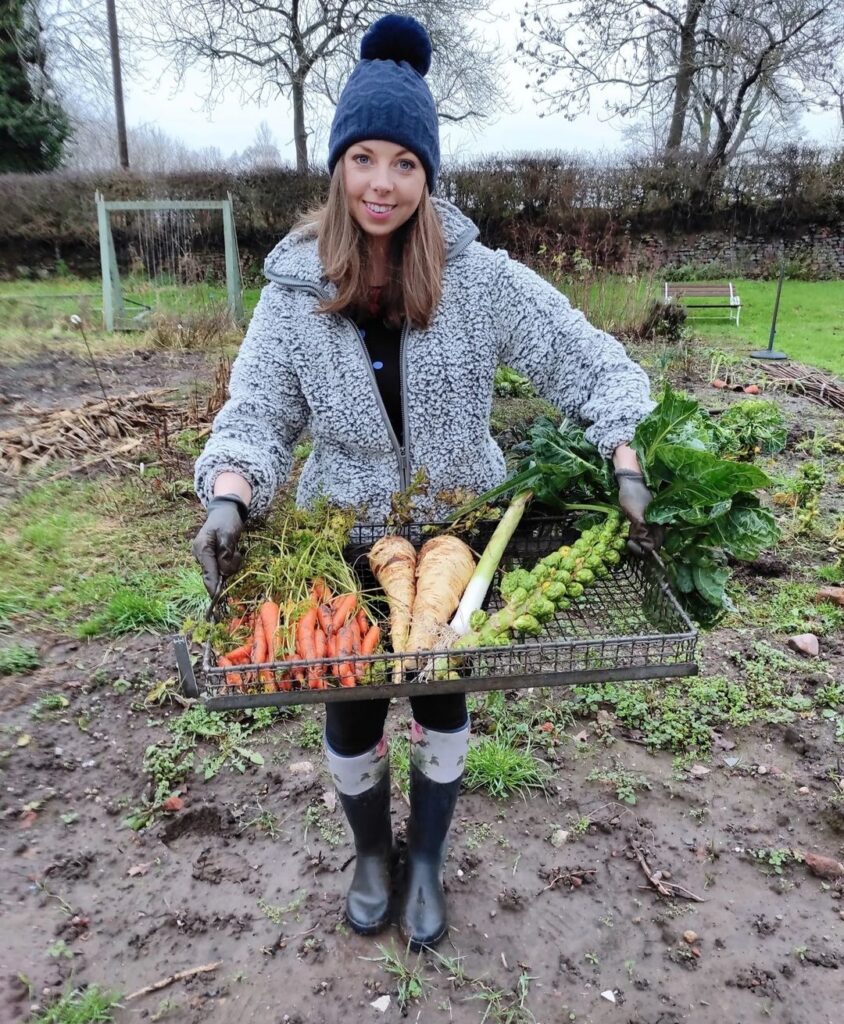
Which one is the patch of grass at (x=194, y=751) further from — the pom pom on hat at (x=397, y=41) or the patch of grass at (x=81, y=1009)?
the pom pom on hat at (x=397, y=41)

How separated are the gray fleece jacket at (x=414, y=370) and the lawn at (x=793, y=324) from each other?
7110 millimetres

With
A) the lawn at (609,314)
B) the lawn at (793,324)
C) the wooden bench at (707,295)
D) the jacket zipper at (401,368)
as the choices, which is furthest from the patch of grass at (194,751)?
the wooden bench at (707,295)

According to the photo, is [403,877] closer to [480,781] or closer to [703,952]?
[480,781]

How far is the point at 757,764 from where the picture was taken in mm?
2705

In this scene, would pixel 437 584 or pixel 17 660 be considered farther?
pixel 17 660

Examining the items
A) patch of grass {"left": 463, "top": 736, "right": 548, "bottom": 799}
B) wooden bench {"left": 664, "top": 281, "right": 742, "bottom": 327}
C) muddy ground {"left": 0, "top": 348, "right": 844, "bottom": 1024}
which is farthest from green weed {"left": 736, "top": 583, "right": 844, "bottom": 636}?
wooden bench {"left": 664, "top": 281, "right": 742, "bottom": 327}

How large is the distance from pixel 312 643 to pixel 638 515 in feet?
2.32

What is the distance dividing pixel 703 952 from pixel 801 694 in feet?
4.35

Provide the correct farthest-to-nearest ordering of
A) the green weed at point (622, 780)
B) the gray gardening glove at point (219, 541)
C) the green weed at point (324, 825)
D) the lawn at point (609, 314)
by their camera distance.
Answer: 1. the lawn at point (609, 314)
2. the green weed at point (622, 780)
3. the green weed at point (324, 825)
4. the gray gardening glove at point (219, 541)

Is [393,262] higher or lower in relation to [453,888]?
higher

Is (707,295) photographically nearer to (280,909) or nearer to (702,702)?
(702,702)


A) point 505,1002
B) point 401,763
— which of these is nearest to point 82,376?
point 401,763

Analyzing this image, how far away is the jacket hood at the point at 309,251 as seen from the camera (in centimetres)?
184

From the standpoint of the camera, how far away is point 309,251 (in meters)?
1.89
